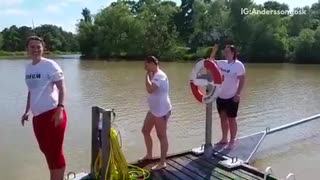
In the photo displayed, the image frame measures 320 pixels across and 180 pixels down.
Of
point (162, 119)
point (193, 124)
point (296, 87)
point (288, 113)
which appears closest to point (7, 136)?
point (193, 124)

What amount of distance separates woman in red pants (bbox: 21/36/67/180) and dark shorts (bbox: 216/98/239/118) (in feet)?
8.10

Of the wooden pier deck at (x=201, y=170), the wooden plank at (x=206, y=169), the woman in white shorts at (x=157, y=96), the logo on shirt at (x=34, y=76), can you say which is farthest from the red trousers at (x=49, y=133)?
the wooden plank at (x=206, y=169)

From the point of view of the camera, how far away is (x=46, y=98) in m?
3.80

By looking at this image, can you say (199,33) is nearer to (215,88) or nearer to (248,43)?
(248,43)

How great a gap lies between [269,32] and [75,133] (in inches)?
1425

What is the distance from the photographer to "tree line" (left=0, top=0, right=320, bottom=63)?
4039cm

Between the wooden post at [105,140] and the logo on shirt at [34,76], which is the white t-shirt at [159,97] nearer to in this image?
the wooden post at [105,140]

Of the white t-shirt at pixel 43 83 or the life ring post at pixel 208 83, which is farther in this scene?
the life ring post at pixel 208 83

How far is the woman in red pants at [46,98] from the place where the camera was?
149 inches

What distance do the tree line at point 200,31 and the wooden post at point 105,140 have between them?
33542 millimetres

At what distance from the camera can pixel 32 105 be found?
384cm

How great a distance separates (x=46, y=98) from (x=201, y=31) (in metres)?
47.8

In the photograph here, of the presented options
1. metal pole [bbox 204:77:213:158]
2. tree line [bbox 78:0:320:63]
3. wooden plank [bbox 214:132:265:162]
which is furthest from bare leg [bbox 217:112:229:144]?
tree line [bbox 78:0:320:63]

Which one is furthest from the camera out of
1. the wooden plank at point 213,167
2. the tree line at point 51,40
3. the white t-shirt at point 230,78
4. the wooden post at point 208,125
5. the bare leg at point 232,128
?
the tree line at point 51,40
